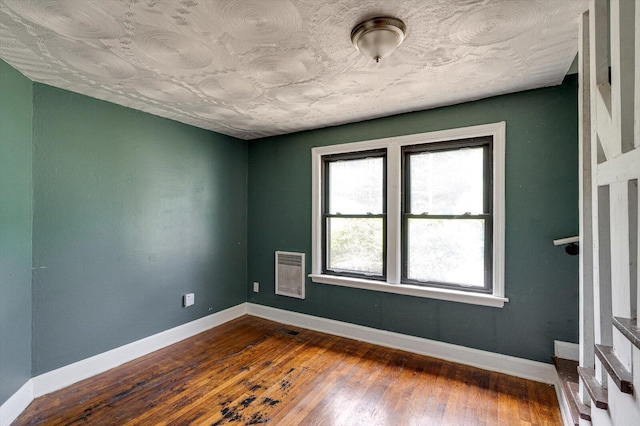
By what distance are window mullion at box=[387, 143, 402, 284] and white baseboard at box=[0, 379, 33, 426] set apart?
9.94ft

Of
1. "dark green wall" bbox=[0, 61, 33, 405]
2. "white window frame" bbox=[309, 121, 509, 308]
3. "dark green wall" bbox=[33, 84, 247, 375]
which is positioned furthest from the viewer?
"white window frame" bbox=[309, 121, 509, 308]

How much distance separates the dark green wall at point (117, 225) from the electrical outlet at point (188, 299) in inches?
2.4

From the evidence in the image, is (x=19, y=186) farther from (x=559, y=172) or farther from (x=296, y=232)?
(x=559, y=172)

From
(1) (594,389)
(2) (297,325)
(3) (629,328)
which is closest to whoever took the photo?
(3) (629,328)

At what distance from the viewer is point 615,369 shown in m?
1.02

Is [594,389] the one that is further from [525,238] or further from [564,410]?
[525,238]

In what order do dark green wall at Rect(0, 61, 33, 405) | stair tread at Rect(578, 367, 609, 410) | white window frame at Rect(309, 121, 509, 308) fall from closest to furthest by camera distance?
stair tread at Rect(578, 367, 609, 410) → dark green wall at Rect(0, 61, 33, 405) → white window frame at Rect(309, 121, 509, 308)

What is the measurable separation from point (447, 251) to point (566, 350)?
44.5 inches

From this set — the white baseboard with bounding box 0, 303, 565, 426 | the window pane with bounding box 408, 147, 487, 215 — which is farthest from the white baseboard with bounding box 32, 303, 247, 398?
the window pane with bounding box 408, 147, 487, 215

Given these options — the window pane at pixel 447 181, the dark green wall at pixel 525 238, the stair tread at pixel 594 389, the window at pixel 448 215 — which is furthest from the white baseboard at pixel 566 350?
the window pane at pixel 447 181

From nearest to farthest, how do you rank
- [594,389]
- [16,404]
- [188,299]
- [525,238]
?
[594,389], [16,404], [525,238], [188,299]

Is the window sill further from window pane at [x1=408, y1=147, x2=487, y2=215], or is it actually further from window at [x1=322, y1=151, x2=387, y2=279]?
window pane at [x1=408, y1=147, x2=487, y2=215]

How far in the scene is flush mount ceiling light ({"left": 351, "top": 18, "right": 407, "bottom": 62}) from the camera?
1.52 m

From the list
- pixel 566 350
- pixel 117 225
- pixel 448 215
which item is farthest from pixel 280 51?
pixel 566 350
